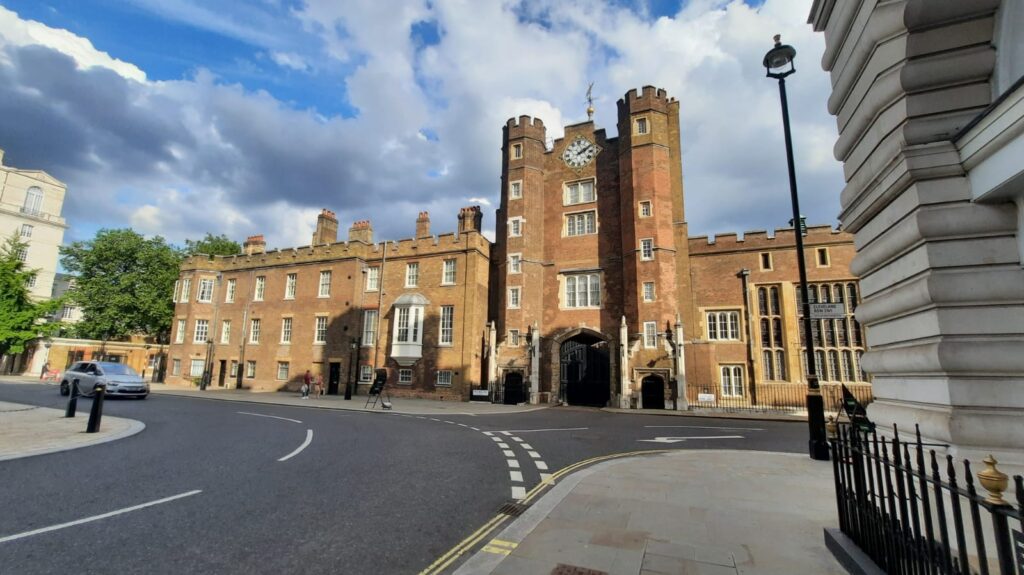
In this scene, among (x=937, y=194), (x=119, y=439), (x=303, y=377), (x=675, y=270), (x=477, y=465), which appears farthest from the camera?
(x=303, y=377)

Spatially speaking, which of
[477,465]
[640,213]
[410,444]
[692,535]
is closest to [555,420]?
[410,444]

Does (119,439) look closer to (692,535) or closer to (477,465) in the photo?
(477,465)

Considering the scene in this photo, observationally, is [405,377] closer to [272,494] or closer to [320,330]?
[320,330]

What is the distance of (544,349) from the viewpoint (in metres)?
27.1

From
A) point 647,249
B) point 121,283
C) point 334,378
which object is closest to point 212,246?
point 121,283

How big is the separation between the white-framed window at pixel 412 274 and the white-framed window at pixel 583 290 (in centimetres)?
1063

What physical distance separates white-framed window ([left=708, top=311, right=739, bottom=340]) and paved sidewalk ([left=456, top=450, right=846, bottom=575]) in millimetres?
19454

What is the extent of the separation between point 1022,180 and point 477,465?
7943mm

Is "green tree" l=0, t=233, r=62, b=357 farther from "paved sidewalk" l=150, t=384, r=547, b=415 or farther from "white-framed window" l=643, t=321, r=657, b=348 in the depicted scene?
"white-framed window" l=643, t=321, r=657, b=348

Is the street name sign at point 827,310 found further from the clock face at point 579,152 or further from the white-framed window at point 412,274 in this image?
the white-framed window at point 412,274

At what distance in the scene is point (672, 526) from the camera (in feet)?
15.8

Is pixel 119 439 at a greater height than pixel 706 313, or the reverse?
pixel 706 313

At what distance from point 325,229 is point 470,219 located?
42.5ft

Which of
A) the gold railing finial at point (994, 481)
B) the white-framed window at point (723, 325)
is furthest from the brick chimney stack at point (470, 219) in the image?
the gold railing finial at point (994, 481)
